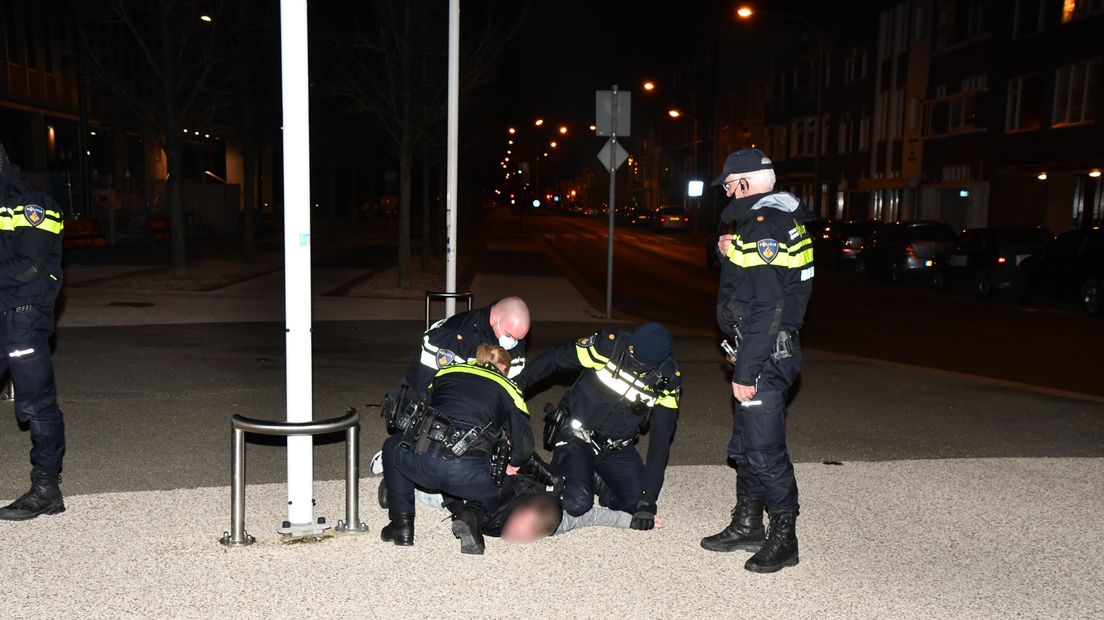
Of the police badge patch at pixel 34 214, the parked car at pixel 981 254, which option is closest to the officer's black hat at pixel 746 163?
the police badge patch at pixel 34 214

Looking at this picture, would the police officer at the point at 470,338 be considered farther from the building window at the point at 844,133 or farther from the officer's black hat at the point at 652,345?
the building window at the point at 844,133

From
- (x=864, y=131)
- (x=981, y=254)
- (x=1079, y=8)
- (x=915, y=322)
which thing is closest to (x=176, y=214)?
(x=915, y=322)

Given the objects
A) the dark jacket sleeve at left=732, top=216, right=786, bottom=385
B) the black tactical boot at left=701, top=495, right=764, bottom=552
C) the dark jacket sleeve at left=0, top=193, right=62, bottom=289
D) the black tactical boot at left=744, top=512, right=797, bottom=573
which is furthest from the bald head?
the dark jacket sleeve at left=0, top=193, right=62, bottom=289

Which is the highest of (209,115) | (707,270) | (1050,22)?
(1050,22)

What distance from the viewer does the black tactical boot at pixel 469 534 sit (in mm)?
4791

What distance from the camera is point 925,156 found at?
36.8 metres

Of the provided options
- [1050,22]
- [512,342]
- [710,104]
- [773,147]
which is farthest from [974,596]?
Result: [710,104]

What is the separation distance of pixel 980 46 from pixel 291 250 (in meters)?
33.7

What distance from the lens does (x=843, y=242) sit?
2792 cm

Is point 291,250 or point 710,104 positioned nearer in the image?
point 291,250

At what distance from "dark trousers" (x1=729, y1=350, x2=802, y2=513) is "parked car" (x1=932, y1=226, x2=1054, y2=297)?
700 inches

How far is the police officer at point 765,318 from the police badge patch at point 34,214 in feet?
12.1

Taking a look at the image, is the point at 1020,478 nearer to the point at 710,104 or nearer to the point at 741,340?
the point at 741,340

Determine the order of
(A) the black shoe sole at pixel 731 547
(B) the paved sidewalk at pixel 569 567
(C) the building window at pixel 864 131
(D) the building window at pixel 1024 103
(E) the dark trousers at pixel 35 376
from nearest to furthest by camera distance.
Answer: (B) the paved sidewalk at pixel 569 567, (A) the black shoe sole at pixel 731 547, (E) the dark trousers at pixel 35 376, (D) the building window at pixel 1024 103, (C) the building window at pixel 864 131
